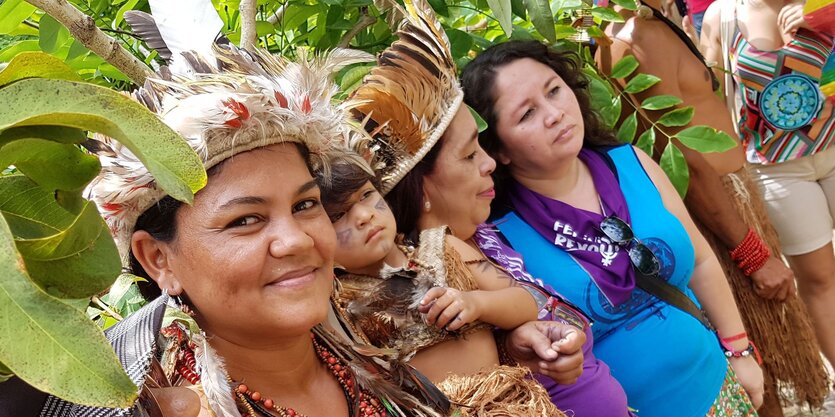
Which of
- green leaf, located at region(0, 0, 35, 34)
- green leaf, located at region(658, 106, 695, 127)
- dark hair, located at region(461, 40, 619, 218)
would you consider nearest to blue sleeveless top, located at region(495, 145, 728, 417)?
A: dark hair, located at region(461, 40, 619, 218)

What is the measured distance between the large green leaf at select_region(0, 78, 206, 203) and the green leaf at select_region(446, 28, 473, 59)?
1.71 m

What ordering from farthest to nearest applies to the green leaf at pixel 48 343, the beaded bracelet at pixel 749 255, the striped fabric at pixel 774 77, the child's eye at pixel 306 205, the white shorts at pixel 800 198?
1. the white shorts at pixel 800 198
2. the striped fabric at pixel 774 77
3. the beaded bracelet at pixel 749 255
4. the child's eye at pixel 306 205
5. the green leaf at pixel 48 343

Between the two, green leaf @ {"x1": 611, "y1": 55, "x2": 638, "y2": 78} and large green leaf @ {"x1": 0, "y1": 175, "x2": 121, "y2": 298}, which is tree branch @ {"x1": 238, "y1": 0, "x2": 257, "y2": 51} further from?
green leaf @ {"x1": 611, "y1": 55, "x2": 638, "y2": 78}

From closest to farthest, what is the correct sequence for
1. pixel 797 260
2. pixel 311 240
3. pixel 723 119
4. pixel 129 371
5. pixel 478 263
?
pixel 129 371 < pixel 311 240 < pixel 478 263 < pixel 723 119 < pixel 797 260

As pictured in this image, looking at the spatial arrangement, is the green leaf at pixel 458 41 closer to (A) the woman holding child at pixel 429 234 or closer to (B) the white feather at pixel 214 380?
(A) the woman holding child at pixel 429 234

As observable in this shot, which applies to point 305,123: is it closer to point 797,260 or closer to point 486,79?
point 486,79

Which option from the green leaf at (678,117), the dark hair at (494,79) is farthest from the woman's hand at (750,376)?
the dark hair at (494,79)

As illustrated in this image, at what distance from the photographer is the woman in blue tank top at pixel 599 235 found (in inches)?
94.7

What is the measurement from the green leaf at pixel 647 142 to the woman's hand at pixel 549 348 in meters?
1.17

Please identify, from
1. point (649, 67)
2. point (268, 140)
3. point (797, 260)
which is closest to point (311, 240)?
point (268, 140)

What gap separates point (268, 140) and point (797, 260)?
10.2 feet

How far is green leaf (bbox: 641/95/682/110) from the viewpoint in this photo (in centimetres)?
284

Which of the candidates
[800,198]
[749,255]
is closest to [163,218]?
[749,255]

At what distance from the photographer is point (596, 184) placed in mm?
2598
